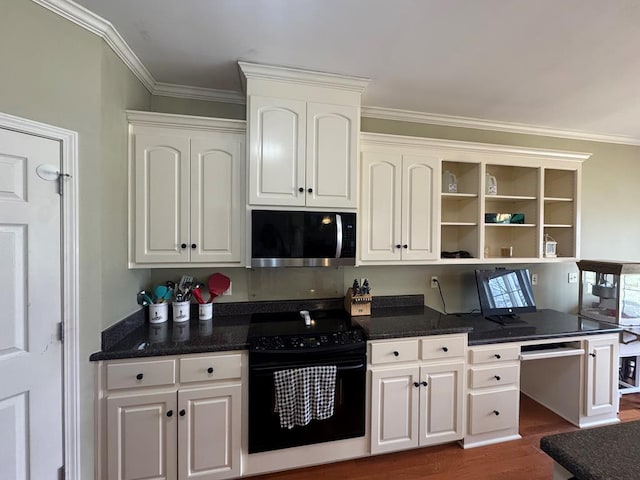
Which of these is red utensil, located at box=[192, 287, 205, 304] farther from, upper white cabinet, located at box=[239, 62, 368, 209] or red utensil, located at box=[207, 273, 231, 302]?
upper white cabinet, located at box=[239, 62, 368, 209]

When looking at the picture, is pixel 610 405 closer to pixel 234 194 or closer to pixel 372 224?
pixel 372 224

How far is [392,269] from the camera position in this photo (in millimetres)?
2645

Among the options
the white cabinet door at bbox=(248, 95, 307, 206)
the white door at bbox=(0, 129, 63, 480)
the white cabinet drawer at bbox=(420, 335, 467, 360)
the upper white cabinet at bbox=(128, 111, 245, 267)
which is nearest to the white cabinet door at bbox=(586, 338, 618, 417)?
the white cabinet drawer at bbox=(420, 335, 467, 360)

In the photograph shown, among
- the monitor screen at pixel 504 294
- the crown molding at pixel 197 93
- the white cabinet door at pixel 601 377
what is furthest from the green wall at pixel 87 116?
the white cabinet door at pixel 601 377

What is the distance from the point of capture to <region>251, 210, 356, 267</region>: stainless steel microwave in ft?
6.50

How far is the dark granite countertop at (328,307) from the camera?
5.45 ft

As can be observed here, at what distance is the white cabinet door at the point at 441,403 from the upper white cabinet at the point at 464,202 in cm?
82

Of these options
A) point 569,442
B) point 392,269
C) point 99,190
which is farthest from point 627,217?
point 99,190

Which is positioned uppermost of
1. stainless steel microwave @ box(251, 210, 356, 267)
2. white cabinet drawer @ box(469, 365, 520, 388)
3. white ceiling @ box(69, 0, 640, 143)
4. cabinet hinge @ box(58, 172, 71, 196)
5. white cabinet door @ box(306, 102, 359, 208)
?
white ceiling @ box(69, 0, 640, 143)

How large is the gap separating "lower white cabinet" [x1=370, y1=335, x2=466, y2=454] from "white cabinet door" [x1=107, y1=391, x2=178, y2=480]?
4.02ft

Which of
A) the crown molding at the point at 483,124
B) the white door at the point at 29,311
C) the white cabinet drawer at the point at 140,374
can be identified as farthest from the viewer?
the crown molding at the point at 483,124

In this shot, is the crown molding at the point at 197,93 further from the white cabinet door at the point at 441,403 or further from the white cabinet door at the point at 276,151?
the white cabinet door at the point at 441,403

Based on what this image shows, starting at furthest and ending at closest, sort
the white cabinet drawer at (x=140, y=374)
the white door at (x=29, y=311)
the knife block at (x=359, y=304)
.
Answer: the knife block at (x=359, y=304) → the white cabinet drawer at (x=140, y=374) → the white door at (x=29, y=311)

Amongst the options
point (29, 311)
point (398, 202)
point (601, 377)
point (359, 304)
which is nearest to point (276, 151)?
point (398, 202)
